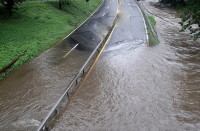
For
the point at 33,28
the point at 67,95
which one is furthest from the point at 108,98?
the point at 33,28

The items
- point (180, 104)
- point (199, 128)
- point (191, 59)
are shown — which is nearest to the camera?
point (199, 128)

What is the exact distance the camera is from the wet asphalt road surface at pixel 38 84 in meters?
9.21

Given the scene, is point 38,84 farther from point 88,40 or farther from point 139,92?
point 88,40

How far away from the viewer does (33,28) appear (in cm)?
2122

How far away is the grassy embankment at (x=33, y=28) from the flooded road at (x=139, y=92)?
17.5 feet

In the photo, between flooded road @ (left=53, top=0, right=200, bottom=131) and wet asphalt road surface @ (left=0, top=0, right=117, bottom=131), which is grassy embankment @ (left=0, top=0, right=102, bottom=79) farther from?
flooded road @ (left=53, top=0, right=200, bottom=131)

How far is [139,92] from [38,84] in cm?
A: 536

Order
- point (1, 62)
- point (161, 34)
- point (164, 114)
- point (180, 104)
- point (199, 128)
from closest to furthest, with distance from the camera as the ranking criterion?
1. point (199, 128)
2. point (164, 114)
3. point (180, 104)
4. point (1, 62)
5. point (161, 34)

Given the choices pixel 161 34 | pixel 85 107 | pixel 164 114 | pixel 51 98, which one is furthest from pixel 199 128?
pixel 161 34

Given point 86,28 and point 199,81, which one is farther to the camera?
point 86,28

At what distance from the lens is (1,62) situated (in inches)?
562

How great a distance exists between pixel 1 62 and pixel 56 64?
3468 mm

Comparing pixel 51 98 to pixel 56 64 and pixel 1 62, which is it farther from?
pixel 1 62

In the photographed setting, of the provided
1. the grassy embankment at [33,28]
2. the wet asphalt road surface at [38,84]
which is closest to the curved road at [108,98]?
the wet asphalt road surface at [38,84]
